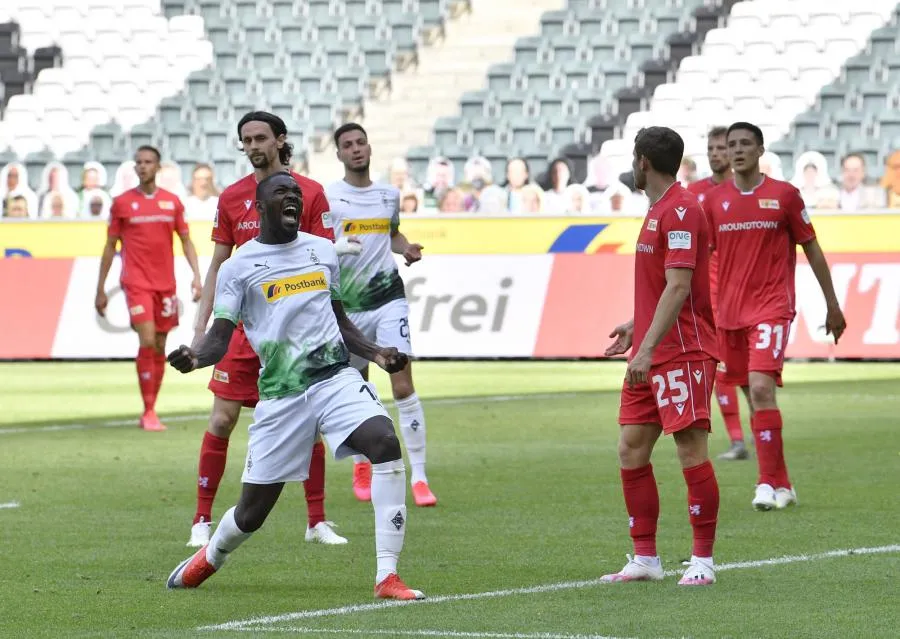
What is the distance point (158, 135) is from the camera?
3152 centimetres

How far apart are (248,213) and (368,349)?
2016 millimetres

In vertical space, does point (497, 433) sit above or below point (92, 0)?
below

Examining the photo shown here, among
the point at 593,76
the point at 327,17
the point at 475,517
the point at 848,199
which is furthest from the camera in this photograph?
the point at 327,17

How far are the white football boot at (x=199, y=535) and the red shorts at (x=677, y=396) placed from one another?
246 centimetres

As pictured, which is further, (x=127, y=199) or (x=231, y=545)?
(x=127, y=199)

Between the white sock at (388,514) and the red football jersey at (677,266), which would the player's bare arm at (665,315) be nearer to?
the red football jersey at (677,266)

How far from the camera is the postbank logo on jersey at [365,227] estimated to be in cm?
1122

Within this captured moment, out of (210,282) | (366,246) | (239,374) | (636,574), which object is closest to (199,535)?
(239,374)

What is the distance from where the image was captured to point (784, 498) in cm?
1051

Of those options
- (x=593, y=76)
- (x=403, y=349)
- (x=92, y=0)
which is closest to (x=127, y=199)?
(x=403, y=349)

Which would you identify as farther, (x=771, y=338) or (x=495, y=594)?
(x=771, y=338)

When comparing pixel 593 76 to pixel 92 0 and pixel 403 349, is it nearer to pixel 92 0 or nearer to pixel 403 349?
pixel 92 0

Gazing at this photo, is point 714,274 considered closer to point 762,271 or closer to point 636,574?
point 762,271

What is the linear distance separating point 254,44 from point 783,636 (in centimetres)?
2777
